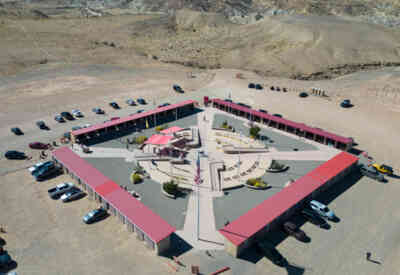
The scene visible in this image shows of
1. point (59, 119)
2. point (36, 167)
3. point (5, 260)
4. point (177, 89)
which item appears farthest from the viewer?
point (177, 89)

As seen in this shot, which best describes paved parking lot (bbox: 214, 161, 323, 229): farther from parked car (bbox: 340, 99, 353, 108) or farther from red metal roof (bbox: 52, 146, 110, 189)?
parked car (bbox: 340, 99, 353, 108)

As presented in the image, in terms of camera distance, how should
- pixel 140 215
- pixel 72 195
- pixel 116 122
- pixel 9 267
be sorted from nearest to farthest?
1. pixel 9 267
2. pixel 140 215
3. pixel 72 195
4. pixel 116 122

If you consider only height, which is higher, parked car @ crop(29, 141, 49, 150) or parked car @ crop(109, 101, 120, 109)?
parked car @ crop(109, 101, 120, 109)

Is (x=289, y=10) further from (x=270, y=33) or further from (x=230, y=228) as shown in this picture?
(x=230, y=228)

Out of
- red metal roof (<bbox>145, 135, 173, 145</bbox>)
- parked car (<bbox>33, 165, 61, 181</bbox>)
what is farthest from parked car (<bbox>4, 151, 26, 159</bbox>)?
red metal roof (<bbox>145, 135, 173, 145</bbox>)

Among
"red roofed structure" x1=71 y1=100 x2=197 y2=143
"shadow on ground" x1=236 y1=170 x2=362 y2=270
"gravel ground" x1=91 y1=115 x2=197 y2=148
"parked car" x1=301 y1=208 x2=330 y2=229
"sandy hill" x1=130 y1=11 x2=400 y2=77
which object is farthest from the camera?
"sandy hill" x1=130 y1=11 x2=400 y2=77

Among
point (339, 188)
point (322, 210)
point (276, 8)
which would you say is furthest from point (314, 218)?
point (276, 8)

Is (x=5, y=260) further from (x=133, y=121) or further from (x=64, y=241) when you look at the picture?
(x=133, y=121)
